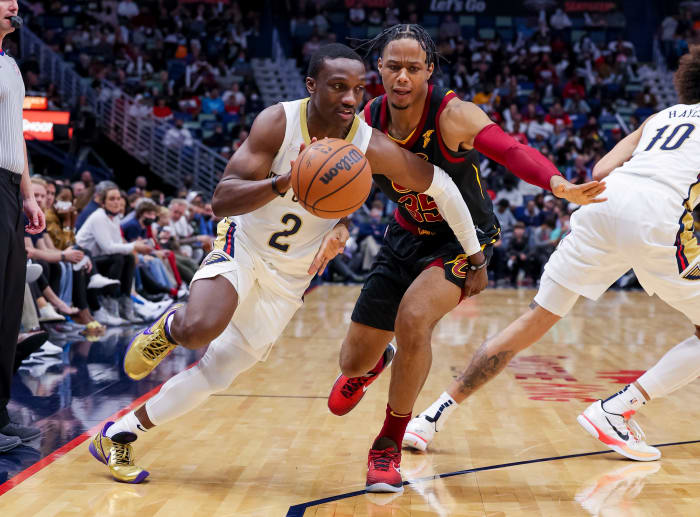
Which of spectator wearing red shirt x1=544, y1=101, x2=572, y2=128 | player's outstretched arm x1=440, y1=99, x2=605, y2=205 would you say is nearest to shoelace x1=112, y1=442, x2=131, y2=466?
player's outstretched arm x1=440, y1=99, x2=605, y2=205

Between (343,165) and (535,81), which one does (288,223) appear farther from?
(535,81)

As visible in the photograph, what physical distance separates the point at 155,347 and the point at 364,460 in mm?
1089

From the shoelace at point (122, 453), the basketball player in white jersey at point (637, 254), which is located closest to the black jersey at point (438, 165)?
the basketball player in white jersey at point (637, 254)

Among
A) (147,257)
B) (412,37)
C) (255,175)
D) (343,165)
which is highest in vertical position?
(412,37)

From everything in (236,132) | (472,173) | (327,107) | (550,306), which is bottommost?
(236,132)

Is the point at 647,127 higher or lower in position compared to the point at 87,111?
higher

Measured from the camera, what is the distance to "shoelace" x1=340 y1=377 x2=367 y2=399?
4.09 m

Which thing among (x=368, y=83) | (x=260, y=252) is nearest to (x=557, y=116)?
(x=368, y=83)

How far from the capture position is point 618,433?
3.77 metres

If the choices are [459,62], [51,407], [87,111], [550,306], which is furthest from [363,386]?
[459,62]

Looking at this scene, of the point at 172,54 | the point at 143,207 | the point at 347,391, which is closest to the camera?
the point at 347,391

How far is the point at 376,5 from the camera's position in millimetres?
22500

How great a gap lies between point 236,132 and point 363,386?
554 inches

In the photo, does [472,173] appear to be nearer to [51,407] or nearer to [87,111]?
[51,407]
